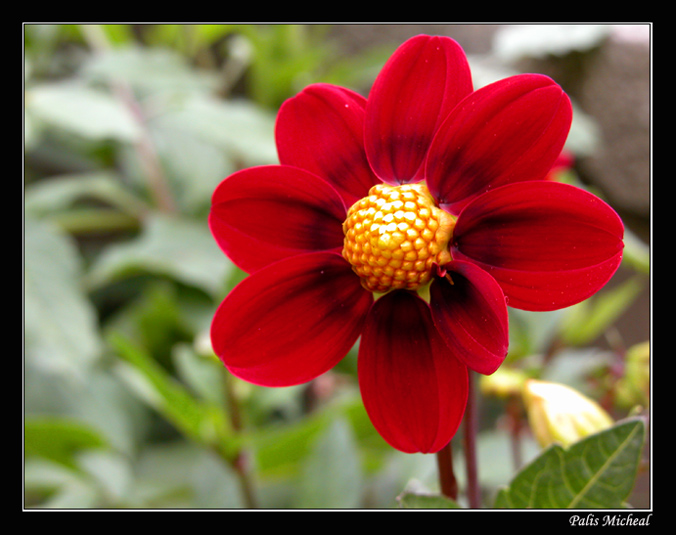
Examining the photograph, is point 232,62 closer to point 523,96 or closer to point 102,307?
point 102,307

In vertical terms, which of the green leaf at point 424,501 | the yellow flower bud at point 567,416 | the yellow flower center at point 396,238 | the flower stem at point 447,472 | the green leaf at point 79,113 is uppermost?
the green leaf at point 79,113

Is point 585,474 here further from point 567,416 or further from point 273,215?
point 273,215

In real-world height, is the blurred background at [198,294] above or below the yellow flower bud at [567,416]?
above

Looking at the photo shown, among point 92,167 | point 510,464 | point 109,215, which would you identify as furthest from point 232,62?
point 510,464

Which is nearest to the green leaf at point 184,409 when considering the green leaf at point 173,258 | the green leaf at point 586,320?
the green leaf at point 173,258

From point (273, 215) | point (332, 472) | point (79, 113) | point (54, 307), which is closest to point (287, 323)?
point (273, 215)

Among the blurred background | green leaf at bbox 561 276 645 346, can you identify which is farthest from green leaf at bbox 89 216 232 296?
green leaf at bbox 561 276 645 346

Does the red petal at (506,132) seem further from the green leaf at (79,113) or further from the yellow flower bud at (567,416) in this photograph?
the green leaf at (79,113)
